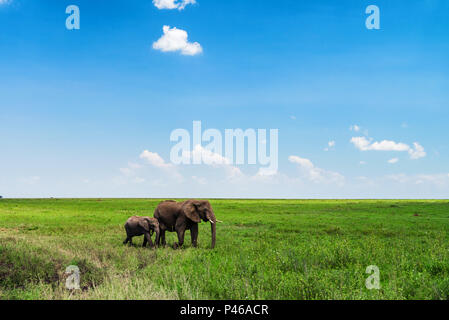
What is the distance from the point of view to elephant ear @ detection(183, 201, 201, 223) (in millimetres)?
14405

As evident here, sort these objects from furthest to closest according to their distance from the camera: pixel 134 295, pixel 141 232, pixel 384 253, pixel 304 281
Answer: pixel 141 232 < pixel 384 253 < pixel 304 281 < pixel 134 295

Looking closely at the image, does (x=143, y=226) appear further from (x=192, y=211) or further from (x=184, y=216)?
(x=192, y=211)

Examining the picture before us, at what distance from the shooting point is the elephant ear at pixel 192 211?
14405 mm

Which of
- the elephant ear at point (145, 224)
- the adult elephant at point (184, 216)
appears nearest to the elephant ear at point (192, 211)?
the adult elephant at point (184, 216)

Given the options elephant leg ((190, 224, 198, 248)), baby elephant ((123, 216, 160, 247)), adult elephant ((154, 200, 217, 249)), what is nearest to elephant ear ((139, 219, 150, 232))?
baby elephant ((123, 216, 160, 247))

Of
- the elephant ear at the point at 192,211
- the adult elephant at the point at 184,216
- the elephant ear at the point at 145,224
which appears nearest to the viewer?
the elephant ear at the point at 192,211

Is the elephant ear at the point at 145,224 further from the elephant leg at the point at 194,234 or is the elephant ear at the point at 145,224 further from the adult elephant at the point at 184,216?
the elephant leg at the point at 194,234

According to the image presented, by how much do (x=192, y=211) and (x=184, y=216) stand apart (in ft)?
1.73

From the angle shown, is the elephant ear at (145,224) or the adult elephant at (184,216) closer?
the adult elephant at (184,216)
